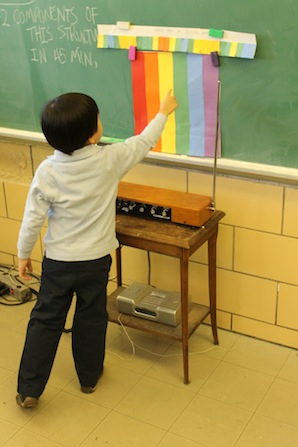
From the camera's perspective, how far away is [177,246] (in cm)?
203

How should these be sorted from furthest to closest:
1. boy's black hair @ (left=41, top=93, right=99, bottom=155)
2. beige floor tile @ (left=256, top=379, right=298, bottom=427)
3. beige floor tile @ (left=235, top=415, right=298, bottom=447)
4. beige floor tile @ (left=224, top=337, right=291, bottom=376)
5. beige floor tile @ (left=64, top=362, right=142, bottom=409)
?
beige floor tile @ (left=224, top=337, right=291, bottom=376) → beige floor tile @ (left=64, top=362, right=142, bottom=409) → beige floor tile @ (left=256, top=379, right=298, bottom=427) → beige floor tile @ (left=235, top=415, right=298, bottom=447) → boy's black hair @ (left=41, top=93, right=99, bottom=155)

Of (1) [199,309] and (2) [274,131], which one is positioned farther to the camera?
(1) [199,309]

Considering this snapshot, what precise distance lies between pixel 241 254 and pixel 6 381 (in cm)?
101

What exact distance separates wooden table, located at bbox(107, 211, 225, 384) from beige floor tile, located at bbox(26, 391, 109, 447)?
0.34m

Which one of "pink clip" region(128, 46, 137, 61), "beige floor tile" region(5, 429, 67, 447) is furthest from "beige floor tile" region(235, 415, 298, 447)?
"pink clip" region(128, 46, 137, 61)

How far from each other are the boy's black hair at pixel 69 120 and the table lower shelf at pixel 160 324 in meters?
0.78

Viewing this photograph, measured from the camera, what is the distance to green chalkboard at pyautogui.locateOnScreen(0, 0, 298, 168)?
78.2 inches

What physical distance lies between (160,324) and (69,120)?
0.89 m

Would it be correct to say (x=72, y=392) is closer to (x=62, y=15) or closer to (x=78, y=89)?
(x=78, y=89)

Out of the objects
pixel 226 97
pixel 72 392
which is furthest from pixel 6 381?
pixel 226 97

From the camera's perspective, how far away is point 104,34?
2.27m

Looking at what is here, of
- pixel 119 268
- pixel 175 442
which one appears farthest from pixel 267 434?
pixel 119 268

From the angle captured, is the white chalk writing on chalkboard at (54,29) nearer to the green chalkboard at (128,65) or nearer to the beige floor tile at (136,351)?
the green chalkboard at (128,65)

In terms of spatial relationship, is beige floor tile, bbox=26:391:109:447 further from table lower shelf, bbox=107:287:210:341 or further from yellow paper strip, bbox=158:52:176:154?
yellow paper strip, bbox=158:52:176:154
